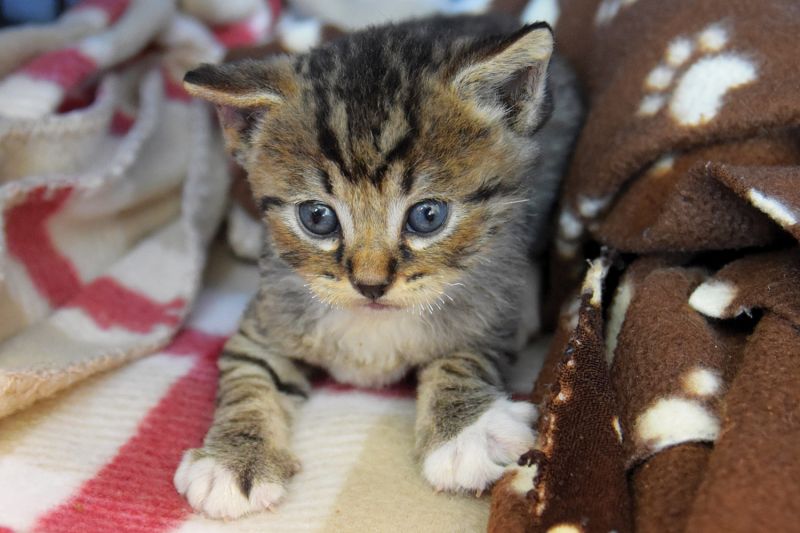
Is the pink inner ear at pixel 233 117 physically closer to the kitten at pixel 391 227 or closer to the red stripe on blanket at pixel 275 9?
the kitten at pixel 391 227

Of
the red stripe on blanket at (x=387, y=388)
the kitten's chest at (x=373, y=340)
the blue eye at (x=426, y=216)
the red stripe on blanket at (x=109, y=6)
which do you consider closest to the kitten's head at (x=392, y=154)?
the blue eye at (x=426, y=216)

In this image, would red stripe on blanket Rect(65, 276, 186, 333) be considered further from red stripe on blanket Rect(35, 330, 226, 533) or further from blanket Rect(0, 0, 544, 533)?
red stripe on blanket Rect(35, 330, 226, 533)

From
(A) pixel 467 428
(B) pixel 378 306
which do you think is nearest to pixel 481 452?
(A) pixel 467 428

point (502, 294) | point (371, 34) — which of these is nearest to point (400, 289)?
point (502, 294)

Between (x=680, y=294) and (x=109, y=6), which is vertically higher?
(x=109, y=6)

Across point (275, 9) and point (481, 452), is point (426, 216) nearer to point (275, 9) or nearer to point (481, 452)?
point (481, 452)

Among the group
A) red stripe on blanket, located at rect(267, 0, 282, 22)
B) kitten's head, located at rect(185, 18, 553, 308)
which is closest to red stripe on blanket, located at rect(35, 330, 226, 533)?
kitten's head, located at rect(185, 18, 553, 308)
